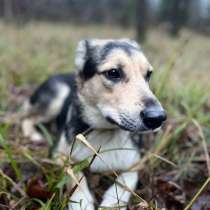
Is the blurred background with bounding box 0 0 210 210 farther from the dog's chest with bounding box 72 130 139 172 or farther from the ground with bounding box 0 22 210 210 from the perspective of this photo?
the dog's chest with bounding box 72 130 139 172

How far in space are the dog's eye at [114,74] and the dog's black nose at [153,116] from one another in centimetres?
41

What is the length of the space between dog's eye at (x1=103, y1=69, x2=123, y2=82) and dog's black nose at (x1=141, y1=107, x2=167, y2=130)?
16.0 inches

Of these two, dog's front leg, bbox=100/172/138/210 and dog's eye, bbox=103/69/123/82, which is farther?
dog's eye, bbox=103/69/123/82

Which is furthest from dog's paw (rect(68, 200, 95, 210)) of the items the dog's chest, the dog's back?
the dog's back

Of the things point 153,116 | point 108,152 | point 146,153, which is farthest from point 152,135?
point 153,116

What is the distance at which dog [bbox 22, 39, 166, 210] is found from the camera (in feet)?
8.00

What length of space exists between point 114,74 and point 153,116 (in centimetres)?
51

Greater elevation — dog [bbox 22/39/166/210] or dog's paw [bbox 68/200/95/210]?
dog [bbox 22/39/166/210]

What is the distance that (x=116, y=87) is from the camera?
8.69 ft

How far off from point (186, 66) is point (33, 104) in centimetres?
370

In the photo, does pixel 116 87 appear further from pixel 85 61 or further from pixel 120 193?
pixel 120 193

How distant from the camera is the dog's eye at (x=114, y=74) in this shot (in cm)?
268

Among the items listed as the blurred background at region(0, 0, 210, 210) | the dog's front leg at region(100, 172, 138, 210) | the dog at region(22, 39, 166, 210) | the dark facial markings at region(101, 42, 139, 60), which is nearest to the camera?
the dog at region(22, 39, 166, 210)

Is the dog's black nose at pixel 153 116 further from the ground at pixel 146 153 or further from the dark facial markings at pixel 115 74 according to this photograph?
the dark facial markings at pixel 115 74
